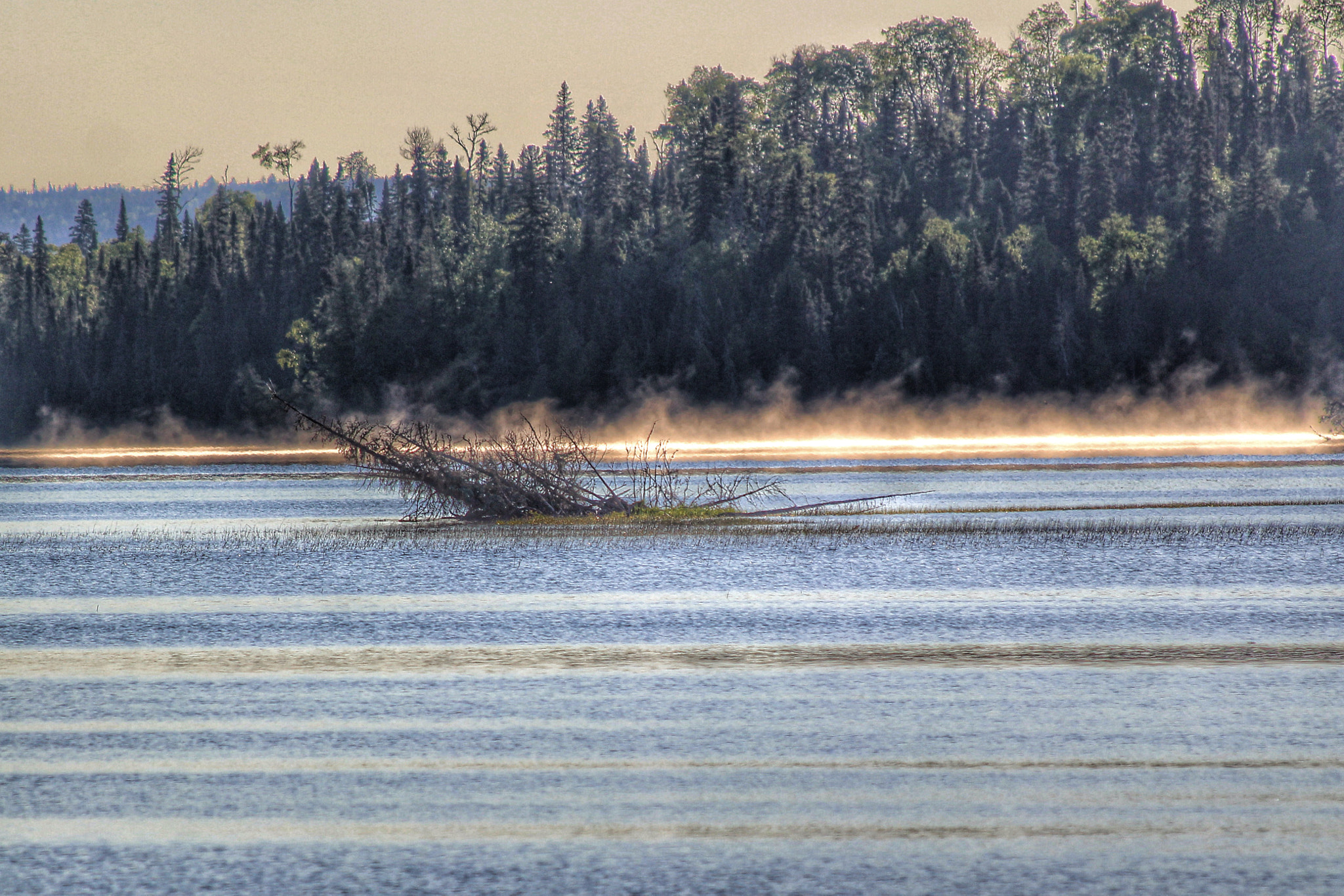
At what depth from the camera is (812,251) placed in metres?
139

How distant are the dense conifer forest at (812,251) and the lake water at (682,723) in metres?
97.5

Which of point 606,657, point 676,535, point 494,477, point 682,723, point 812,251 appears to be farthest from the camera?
point 812,251

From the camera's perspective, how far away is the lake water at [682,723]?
8.61 m

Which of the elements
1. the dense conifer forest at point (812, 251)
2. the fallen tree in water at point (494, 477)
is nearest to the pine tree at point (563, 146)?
the dense conifer forest at point (812, 251)

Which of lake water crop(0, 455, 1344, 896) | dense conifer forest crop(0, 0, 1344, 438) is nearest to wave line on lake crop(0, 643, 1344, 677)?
lake water crop(0, 455, 1344, 896)

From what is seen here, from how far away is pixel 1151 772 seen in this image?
1043 cm

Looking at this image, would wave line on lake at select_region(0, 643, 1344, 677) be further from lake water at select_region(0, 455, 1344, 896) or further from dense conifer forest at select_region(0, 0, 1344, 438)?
dense conifer forest at select_region(0, 0, 1344, 438)

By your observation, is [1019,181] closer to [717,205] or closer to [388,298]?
[717,205]

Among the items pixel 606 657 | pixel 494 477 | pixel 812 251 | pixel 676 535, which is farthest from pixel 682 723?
pixel 812 251

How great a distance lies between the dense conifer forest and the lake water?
97.5 meters

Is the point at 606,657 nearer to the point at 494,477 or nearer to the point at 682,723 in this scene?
the point at 682,723

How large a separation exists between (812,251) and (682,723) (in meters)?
129

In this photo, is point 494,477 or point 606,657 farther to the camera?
point 494,477

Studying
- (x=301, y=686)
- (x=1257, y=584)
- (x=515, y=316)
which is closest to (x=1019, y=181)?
→ (x=515, y=316)
